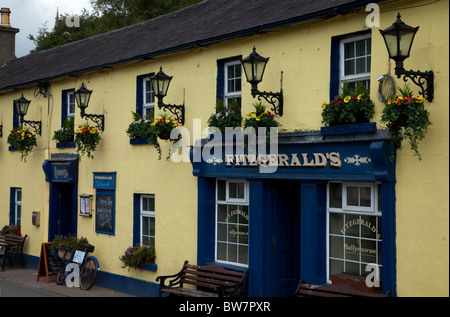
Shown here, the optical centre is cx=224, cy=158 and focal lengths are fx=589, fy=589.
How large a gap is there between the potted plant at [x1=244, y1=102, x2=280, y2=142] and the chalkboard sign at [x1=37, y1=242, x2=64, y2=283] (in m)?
7.18

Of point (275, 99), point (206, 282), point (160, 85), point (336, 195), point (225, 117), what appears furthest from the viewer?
point (160, 85)

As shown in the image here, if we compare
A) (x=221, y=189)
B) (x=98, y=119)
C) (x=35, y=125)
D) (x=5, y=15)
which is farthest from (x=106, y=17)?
(x=221, y=189)

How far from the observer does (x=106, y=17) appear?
106ft

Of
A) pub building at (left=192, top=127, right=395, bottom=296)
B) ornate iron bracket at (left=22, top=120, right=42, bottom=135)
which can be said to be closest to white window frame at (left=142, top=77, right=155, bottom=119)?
pub building at (left=192, top=127, right=395, bottom=296)

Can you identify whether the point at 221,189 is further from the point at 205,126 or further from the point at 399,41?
the point at 399,41

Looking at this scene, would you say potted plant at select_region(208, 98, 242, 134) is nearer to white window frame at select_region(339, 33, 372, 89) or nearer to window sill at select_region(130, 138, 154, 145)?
white window frame at select_region(339, 33, 372, 89)

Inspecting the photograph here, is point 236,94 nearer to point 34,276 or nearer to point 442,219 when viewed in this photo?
point 442,219

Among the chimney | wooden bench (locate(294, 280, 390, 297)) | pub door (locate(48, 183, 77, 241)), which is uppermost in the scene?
the chimney

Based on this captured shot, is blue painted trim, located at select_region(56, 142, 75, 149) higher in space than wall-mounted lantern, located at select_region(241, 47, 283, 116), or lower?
lower

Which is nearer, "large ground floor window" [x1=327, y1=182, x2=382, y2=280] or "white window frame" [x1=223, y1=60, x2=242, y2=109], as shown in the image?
"large ground floor window" [x1=327, y1=182, x2=382, y2=280]

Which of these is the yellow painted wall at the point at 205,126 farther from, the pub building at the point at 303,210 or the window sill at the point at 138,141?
the pub building at the point at 303,210

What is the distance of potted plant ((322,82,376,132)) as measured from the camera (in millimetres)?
8852

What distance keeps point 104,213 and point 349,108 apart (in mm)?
7471

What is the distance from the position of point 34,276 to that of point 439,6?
40.1 feet
